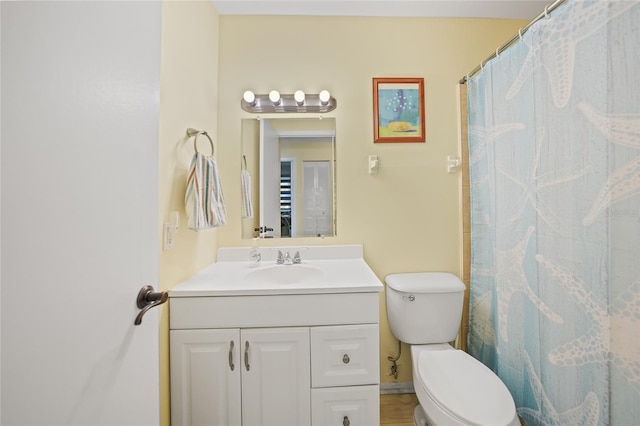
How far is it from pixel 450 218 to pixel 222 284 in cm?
142

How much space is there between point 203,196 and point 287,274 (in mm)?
630

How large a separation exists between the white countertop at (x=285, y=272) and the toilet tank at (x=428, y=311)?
0.28 meters

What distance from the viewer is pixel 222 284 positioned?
117cm

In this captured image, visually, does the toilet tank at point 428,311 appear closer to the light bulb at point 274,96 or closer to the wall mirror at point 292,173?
the wall mirror at point 292,173

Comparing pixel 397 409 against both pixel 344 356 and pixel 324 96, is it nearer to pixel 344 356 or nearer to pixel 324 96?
pixel 344 356

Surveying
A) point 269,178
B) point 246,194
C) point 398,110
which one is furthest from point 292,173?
point 398,110

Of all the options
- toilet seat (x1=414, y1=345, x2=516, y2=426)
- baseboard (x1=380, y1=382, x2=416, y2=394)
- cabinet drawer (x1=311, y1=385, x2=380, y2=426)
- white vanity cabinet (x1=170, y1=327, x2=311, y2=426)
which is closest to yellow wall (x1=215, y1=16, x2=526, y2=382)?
baseboard (x1=380, y1=382, x2=416, y2=394)

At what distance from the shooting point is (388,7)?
1.62m

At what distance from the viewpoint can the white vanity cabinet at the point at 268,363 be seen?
3.55 ft

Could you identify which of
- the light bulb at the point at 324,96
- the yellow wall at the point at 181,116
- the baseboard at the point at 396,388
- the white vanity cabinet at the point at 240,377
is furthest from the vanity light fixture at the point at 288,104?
the baseboard at the point at 396,388

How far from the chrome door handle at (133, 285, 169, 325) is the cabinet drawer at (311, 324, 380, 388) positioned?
638 millimetres

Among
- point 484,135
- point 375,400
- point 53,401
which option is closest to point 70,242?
point 53,401

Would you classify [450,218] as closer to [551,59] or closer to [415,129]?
[415,129]

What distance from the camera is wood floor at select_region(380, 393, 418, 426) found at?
1.44 meters
